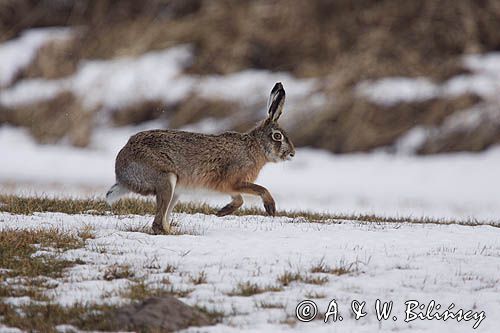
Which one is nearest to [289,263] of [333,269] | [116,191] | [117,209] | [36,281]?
[333,269]

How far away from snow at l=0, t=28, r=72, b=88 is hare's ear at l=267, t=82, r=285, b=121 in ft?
53.7

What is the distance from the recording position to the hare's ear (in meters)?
10.1

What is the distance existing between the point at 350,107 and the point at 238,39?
5.02 m

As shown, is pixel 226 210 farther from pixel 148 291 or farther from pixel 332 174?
pixel 332 174

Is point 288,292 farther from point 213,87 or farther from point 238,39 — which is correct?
point 238,39

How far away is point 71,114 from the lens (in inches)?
918

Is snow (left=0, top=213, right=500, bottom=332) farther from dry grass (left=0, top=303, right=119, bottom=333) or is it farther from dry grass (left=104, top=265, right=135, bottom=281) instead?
dry grass (left=0, top=303, right=119, bottom=333)

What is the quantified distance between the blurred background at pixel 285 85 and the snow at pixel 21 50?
4 centimetres

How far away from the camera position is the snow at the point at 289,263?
6.33m

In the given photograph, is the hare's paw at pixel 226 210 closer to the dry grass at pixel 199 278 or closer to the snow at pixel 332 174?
the dry grass at pixel 199 278

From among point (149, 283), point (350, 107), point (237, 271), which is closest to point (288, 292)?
point (237, 271)

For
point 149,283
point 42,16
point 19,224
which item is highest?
Answer: point 42,16

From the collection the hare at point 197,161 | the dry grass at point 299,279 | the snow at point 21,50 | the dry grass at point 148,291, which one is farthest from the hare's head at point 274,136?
the snow at point 21,50

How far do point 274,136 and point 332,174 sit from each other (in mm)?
11095
